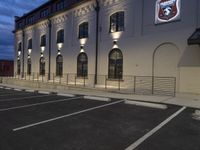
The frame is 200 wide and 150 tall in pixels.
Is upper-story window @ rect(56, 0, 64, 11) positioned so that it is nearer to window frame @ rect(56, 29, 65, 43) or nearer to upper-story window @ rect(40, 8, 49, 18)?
upper-story window @ rect(40, 8, 49, 18)

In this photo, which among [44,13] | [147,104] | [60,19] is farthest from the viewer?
[44,13]

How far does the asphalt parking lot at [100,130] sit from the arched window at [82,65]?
38.0ft

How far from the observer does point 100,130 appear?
5570 millimetres

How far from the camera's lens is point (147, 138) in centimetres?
492

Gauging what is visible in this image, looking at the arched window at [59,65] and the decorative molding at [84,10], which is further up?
the decorative molding at [84,10]

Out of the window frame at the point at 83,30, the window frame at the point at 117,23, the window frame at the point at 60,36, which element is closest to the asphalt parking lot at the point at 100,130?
the window frame at the point at 117,23

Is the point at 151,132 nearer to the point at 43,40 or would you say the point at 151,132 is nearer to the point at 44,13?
the point at 43,40

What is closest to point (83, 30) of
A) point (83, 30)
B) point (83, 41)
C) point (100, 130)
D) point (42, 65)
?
point (83, 30)

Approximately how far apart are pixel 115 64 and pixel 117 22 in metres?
3.47

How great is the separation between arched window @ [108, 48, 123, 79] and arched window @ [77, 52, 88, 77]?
3128 mm

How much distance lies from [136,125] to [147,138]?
3.85 feet

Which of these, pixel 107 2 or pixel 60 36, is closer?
pixel 107 2

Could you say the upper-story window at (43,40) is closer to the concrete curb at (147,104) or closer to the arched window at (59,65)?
the arched window at (59,65)

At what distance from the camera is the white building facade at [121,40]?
12523mm
